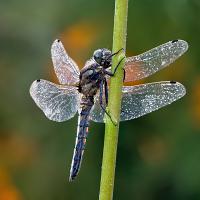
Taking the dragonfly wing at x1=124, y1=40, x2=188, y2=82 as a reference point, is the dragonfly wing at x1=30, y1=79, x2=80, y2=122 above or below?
below

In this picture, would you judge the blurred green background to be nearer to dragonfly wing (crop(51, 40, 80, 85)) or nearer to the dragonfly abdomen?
dragonfly wing (crop(51, 40, 80, 85))

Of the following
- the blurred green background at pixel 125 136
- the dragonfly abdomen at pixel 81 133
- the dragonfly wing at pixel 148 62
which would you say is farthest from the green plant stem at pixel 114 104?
the blurred green background at pixel 125 136

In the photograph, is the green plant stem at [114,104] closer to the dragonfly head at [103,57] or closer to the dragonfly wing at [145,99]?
the dragonfly head at [103,57]

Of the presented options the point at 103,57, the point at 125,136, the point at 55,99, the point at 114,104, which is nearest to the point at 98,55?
the point at 103,57

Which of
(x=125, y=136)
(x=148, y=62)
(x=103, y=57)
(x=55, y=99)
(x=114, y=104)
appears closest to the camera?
(x=114, y=104)

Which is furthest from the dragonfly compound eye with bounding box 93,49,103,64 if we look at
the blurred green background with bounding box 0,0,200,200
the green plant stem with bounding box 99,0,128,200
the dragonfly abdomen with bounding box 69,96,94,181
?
the blurred green background with bounding box 0,0,200,200

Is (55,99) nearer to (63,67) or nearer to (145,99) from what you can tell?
(63,67)

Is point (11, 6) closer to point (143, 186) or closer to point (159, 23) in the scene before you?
point (159, 23)
